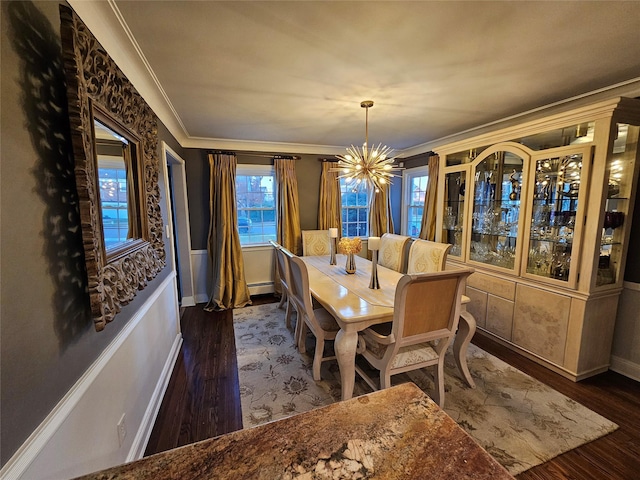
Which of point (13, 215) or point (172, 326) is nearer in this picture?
point (13, 215)

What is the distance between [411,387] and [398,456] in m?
0.29

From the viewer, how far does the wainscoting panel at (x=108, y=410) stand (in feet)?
2.85

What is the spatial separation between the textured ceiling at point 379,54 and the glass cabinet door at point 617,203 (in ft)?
1.56

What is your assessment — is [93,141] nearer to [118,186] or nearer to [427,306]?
[118,186]

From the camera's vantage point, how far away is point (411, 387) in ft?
3.12

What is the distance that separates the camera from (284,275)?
9.58 ft

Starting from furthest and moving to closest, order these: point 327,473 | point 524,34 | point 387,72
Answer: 1. point 387,72
2. point 524,34
3. point 327,473

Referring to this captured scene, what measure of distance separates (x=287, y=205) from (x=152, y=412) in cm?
303

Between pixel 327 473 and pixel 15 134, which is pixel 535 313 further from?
pixel 15 134

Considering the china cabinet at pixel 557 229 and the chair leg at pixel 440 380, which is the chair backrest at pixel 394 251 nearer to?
the china cabinet at pixel 557 229

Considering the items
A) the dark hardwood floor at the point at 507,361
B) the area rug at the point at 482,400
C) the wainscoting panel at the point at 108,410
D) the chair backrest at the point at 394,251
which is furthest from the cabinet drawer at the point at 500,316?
the wainscoting panel at the point at 108,410

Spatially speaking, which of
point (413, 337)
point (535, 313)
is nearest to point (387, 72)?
point (413, 337)

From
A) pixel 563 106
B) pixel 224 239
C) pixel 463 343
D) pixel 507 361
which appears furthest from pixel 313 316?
pixel 563 106

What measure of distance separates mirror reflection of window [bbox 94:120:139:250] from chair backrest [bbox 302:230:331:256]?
2673mm
